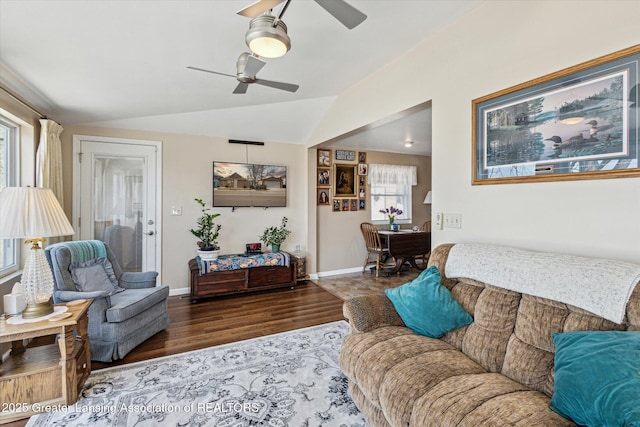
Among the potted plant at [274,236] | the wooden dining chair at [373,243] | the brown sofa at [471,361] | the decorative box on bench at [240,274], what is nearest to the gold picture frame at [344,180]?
the wooden dining chair at [373,243]

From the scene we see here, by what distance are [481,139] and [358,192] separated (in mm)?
3589

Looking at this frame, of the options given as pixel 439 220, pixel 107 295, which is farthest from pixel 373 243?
pixel 107 295

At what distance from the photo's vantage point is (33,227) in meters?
1.91

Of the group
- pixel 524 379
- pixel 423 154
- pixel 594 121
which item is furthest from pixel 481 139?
pixel 423 154

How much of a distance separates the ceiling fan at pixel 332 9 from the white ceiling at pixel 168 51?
1.48 ft

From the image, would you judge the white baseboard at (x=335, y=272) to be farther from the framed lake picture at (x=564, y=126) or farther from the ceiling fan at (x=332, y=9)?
the ceiling fan at (x=332, y=9)

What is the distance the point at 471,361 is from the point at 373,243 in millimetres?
3748

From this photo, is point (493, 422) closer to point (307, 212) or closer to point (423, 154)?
point (307, 212)

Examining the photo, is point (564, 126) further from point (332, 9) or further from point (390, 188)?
point (390, 188)

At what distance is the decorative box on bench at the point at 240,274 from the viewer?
395 cm

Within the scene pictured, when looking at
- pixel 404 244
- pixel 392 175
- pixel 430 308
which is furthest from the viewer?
pixel 392 175

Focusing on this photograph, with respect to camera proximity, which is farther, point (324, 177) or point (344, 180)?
point (344, 180)

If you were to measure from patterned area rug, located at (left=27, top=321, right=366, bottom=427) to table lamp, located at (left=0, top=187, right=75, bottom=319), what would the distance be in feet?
2.27

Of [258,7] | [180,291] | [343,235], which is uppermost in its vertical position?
[258,7]
